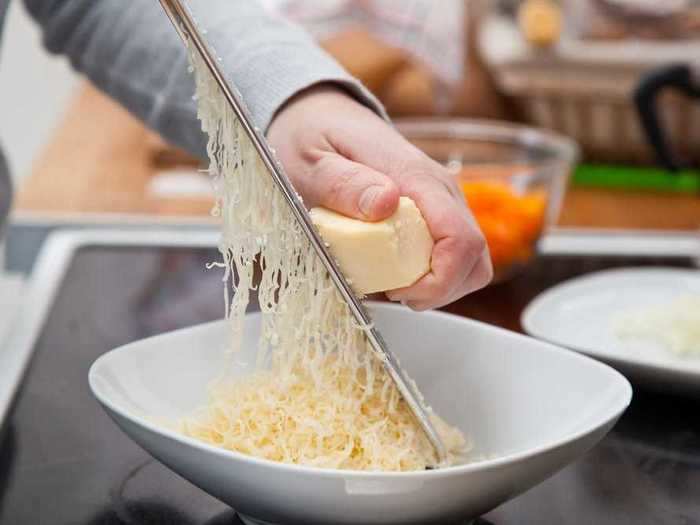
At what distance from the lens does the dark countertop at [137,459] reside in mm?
620

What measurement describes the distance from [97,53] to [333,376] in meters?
0.38

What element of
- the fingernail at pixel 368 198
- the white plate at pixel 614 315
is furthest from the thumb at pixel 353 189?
the white plate at pixel 614 315

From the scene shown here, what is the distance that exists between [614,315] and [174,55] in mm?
383

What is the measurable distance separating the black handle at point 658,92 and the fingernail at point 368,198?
0.78m

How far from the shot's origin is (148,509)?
2.03 feet


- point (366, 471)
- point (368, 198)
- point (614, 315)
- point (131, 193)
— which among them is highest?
point (368, 198)

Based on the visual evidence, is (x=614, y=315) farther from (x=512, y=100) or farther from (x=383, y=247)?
(x=512, y=100)

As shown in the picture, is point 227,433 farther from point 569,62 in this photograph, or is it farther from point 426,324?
point 569,62

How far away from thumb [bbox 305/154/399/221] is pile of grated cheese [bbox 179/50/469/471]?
0.03 meters

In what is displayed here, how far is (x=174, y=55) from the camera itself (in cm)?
82

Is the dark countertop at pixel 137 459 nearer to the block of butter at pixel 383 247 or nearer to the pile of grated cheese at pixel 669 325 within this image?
the pile of grated cheese at pixel 669 325

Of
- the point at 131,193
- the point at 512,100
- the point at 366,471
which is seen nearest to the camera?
the point at 366,471

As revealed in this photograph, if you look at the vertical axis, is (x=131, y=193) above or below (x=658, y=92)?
below

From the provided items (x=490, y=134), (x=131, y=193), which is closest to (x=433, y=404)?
(x=490, y=134)
